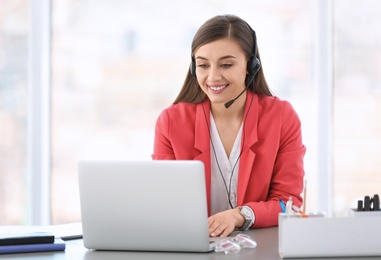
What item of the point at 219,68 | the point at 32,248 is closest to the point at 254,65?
the point at 219,68

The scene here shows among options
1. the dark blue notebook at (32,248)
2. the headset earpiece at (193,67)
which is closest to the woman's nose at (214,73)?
the headset earpiece at (193,67)

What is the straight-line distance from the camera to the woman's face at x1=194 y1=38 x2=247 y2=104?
2.55 m

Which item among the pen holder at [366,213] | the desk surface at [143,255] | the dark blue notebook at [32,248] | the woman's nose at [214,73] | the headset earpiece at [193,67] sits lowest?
the desk surface at [143,255]

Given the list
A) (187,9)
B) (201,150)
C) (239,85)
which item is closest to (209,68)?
(239,85)

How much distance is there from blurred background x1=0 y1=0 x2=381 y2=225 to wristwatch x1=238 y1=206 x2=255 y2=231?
6.31 ft

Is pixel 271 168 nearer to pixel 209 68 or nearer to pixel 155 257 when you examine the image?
pixel 209 68

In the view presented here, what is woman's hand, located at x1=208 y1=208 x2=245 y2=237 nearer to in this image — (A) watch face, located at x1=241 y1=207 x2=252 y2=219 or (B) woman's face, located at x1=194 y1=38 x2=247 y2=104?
(A) watch face, located at x1=241 y1=207 x2=252 y2=219

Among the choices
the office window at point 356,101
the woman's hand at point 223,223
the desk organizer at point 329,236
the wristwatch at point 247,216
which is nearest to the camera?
the desk organizer at point 329,236

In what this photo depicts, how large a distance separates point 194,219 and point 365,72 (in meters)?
2.65

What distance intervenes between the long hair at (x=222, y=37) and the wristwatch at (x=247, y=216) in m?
0.61

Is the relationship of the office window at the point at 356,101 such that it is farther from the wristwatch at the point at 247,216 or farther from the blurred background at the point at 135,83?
the wristwatch at the point at 247,216

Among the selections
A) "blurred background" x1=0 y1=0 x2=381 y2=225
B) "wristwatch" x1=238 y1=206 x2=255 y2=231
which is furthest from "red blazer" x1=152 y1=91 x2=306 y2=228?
"blurred background" x1=0 y1=0 x2=381 y2=225

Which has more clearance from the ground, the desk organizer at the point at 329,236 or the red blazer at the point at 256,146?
the red blazer at the point at 256,146

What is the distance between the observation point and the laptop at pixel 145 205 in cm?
184
